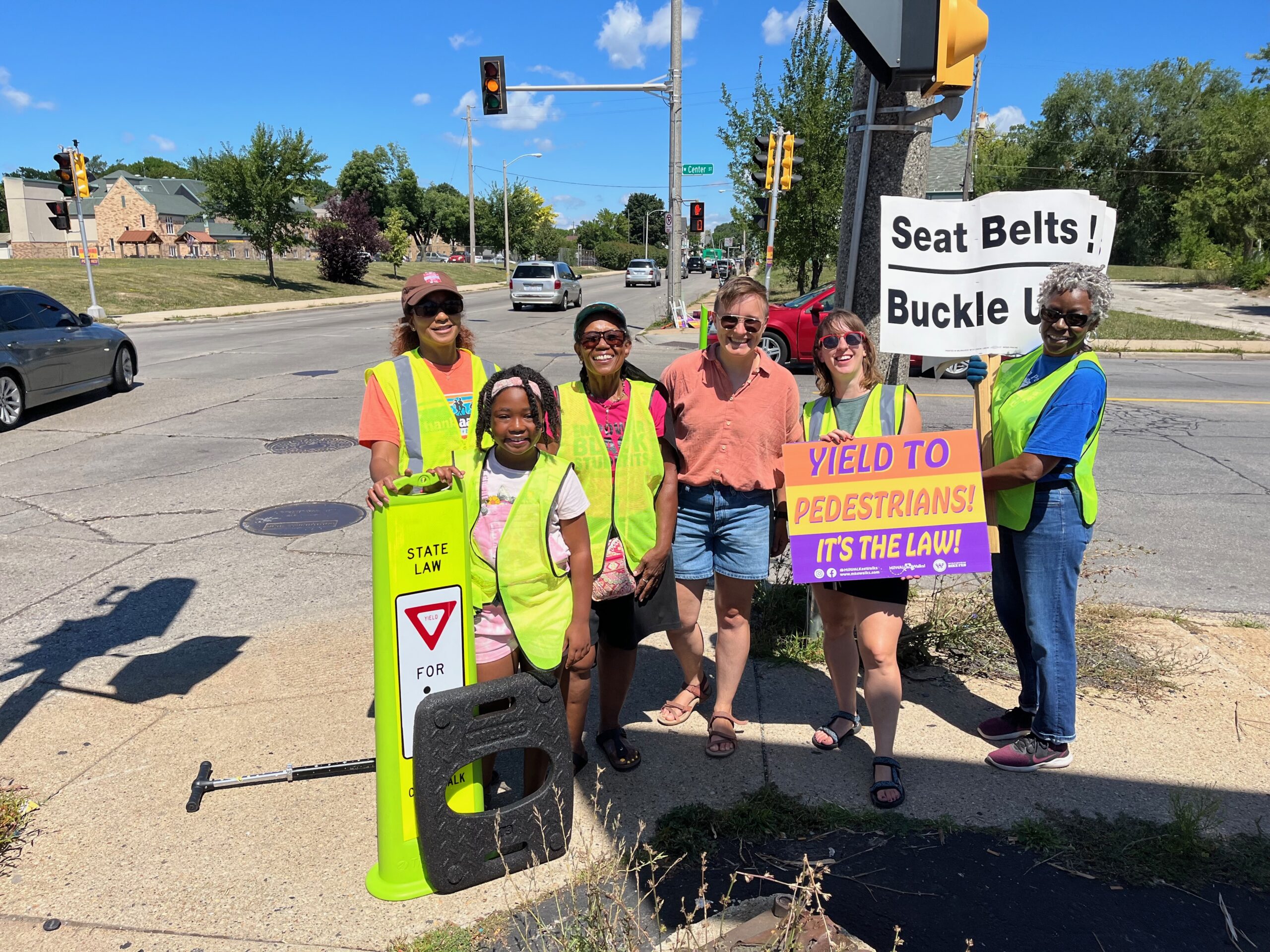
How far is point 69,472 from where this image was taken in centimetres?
816

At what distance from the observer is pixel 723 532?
3.49m

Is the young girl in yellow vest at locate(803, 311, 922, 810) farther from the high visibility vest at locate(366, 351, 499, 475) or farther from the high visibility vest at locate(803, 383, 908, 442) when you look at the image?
the high visibility vest at locate(366, 351, 499, 475)

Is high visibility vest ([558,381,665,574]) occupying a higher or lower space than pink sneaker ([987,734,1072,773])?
higher

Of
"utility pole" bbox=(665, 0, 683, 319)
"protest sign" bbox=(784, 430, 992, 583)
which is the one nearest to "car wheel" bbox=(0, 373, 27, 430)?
"protest sign" bbox=(784, 430, 992, 583)

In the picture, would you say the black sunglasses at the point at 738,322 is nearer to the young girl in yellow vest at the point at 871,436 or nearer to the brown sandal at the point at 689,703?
the young girl in yellow vest at the point at 871,436

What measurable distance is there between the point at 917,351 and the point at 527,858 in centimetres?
260

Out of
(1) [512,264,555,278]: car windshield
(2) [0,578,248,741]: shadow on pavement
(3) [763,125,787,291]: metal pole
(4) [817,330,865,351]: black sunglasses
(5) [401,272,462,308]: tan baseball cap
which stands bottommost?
(2) [0,578,248,741]: shadow on pavement

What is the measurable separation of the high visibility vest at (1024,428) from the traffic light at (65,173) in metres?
26.0

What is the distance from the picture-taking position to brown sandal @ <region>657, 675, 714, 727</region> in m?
3.83

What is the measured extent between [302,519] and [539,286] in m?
25.0

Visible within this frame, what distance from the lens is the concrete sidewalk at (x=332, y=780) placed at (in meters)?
2.68

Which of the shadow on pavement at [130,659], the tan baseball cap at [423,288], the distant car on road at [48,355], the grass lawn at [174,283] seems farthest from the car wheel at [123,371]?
the grass lawn at [174,283]

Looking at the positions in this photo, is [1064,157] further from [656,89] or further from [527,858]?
[527,858]

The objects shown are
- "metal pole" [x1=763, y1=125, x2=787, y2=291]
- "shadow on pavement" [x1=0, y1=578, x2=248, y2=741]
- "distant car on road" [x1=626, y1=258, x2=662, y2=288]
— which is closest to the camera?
"shadow on pavement" [x1=0, y1=578, x2=248, y2=741]
